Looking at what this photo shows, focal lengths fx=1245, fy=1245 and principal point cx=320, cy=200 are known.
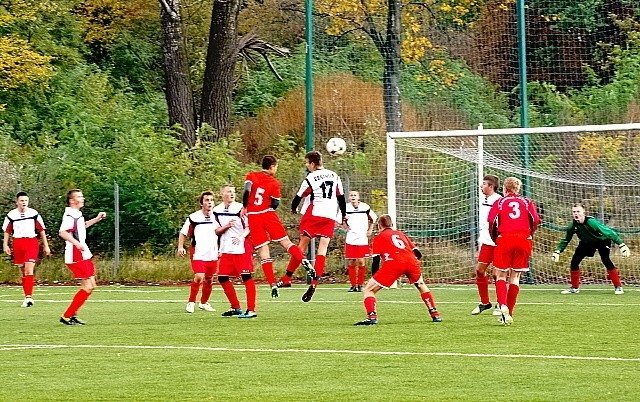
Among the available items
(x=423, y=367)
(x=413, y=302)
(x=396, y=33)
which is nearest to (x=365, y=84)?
(x=396, y=33)

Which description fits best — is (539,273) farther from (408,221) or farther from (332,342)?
(332,342)

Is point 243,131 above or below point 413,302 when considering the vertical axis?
above

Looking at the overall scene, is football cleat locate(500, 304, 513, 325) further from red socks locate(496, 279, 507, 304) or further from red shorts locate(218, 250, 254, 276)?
red shorts locate(218, 250, 254, 276)

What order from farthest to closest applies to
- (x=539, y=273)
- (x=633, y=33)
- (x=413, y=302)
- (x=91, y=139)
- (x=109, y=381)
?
1. (x=91, y=139)
2. (x=633, y=33)
3. (x=539, y=273)
4. (x=413, y=302)
5. (x=109, y=381)

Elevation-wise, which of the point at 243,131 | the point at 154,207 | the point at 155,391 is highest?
the point at 243,131

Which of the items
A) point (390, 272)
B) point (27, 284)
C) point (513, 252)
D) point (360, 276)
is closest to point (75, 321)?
point (390, 272)

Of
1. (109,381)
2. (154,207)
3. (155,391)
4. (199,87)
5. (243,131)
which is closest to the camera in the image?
(155,391)

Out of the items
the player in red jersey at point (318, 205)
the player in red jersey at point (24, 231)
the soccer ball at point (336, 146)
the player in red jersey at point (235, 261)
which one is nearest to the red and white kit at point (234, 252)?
the player in red jersey at point (235, 261)

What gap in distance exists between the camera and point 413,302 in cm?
1972

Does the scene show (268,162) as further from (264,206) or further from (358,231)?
(358,231)

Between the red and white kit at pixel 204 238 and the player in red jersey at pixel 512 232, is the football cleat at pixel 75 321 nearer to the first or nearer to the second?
the red and white kit at pixel 204 238

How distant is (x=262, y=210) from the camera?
18141 millimetres

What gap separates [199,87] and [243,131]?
557 centimetres

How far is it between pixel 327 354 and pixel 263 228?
6.10 metres
